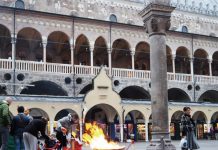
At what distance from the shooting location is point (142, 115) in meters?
33.7

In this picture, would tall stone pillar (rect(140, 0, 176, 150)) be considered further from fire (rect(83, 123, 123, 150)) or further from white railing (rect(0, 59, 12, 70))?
white railing (rect(0, 59, 12, 70))

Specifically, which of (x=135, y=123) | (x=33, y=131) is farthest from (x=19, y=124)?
(x=135, y=123)

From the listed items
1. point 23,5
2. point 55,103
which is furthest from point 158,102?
point 23,5

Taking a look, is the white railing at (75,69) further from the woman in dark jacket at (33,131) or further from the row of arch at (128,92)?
the woman in dark jacket at (33,131)

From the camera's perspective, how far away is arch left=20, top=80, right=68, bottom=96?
32.1 meters

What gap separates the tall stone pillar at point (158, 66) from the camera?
11523 mm

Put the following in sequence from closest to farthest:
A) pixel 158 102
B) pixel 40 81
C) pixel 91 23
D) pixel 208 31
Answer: pixel 158 102 < pixel 40 81 < pixel 91 23 < pixel 208 31

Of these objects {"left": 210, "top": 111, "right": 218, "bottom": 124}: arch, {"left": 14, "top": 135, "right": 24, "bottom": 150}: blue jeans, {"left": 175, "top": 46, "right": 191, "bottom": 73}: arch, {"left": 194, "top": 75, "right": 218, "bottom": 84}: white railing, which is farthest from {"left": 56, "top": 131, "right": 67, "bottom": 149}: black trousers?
{"left": 175, "top": 46, "right": 191, "bottom": 73}: arch

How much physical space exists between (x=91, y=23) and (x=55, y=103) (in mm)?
8457

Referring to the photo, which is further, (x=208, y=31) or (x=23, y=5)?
(x=208, y=31)

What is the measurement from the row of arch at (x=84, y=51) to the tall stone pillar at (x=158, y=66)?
67.8 feet

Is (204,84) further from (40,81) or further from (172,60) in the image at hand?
(40,81)

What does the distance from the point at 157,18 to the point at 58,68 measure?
20486 mm

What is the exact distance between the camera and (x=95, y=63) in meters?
38.7
